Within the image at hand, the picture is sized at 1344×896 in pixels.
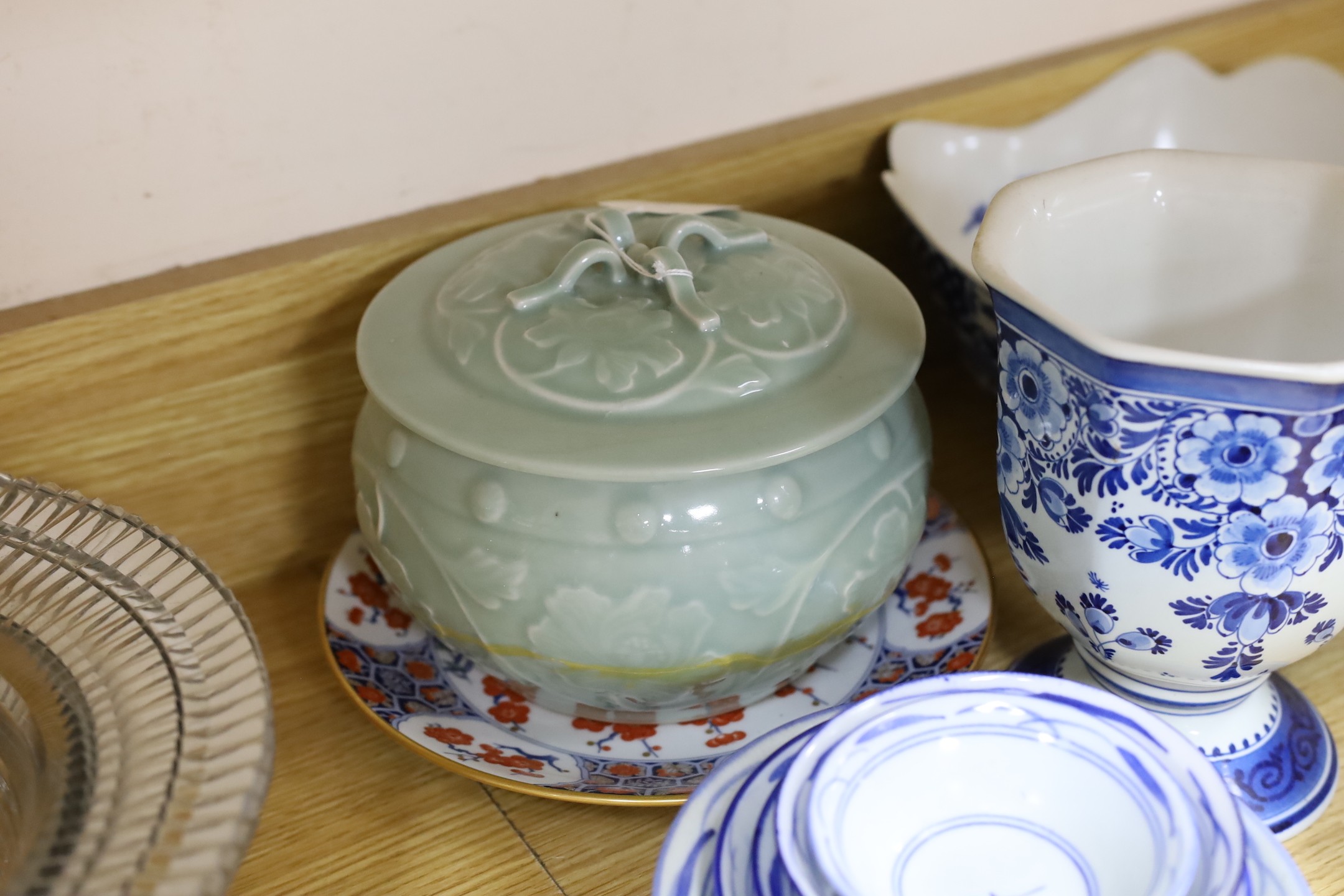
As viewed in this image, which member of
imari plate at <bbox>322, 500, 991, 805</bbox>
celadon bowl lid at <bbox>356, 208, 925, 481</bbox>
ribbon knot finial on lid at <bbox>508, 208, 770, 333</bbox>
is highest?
ribbon knot finial on lid at <bbox>508, 208, 770, 333</bbox>

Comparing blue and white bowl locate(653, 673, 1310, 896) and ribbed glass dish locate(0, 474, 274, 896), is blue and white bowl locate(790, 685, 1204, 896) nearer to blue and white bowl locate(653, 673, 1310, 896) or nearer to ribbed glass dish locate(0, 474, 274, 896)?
blue and white bowl locate(653, 673, 1310, 896)

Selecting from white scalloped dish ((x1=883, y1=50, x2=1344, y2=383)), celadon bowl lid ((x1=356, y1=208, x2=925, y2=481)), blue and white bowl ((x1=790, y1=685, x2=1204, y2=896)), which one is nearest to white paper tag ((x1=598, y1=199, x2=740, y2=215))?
celadon bowl lid ((x1=356, y1=208, x2=925, y2=481))

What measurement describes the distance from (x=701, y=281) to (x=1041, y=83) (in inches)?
13.2

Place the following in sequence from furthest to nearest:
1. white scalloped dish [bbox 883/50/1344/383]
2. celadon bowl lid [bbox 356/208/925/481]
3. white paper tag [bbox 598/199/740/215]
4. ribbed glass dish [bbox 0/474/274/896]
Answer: white scalloped dish [bbox 883/50/1344/383]
white paper tag [bbox 598/199/740/215]
celadon bowl lid [bbox 356/208/925/481]
ribbed glass dish [bbox 0/474/274/896]

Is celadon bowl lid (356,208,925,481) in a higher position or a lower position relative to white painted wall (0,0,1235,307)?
lower

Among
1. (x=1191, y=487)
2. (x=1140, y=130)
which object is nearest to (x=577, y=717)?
(x=1191, y=487)

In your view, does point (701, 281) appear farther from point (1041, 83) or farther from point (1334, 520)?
point (1041, 83)

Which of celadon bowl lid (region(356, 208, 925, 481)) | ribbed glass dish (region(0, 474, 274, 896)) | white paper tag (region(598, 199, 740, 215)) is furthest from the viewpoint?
white paper tag (region(598, 199, 740, 215))

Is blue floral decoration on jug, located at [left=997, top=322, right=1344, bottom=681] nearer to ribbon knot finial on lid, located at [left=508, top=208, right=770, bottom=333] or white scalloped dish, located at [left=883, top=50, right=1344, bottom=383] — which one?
ribbon knot finial on lid, located at [left=508, top=208, right=770, bottom=333]

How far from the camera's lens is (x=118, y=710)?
1.10ft

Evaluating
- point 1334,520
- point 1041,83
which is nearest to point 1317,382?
point 1334,520

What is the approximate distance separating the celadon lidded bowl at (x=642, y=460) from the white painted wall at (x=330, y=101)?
9cm

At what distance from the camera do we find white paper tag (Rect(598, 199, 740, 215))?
512 mm

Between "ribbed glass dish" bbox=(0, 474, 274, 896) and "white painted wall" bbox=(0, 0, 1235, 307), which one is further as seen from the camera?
"white painted wall" bbox=(0, 0, 1235, 307)
